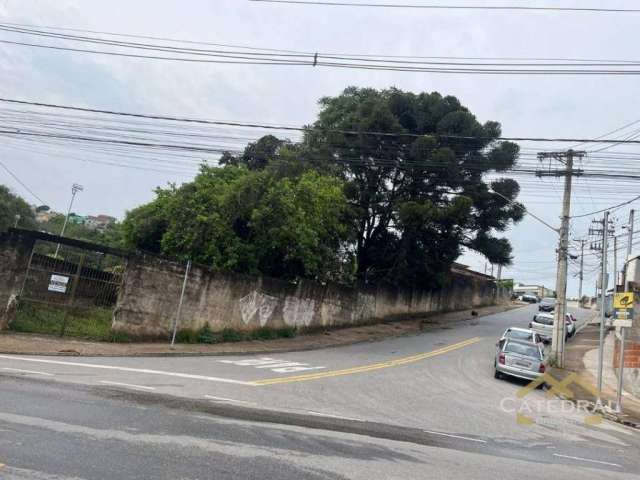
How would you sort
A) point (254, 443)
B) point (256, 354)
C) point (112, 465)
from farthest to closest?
point (256, 354) → point (254, 443) → point (112, 465)

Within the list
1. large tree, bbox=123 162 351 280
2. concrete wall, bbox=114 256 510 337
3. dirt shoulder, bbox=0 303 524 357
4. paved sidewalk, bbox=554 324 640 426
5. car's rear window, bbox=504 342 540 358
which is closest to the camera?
dirt shoulder, bbox=0 303 524 357

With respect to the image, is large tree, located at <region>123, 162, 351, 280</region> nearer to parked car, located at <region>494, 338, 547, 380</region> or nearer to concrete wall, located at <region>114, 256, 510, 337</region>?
concrete wall, located at <region>114, 256, 510, 337</region>

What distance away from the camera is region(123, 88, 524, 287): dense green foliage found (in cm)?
2356

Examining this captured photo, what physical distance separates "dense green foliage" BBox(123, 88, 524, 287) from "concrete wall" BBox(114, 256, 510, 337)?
163 cm

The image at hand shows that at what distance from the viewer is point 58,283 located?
52.8ft

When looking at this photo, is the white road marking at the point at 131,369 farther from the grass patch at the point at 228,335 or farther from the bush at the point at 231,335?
the bush at the point at 231,335

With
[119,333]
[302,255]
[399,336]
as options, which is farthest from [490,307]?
[119,333]

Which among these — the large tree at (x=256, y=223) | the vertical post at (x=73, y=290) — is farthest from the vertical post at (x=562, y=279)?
the vertical post at (x=73, y=290)

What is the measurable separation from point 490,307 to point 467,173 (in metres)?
26.9

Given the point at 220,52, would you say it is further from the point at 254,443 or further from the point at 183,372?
the point at 254,443

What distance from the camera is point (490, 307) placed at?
56844 millimetres

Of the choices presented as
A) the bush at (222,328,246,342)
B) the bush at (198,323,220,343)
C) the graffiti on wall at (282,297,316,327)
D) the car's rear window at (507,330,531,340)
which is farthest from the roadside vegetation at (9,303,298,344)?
the car's rear window at (507,330,531,340)

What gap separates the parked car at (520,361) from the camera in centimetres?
1808

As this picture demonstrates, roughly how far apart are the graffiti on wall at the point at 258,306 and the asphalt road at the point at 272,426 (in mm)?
4783
